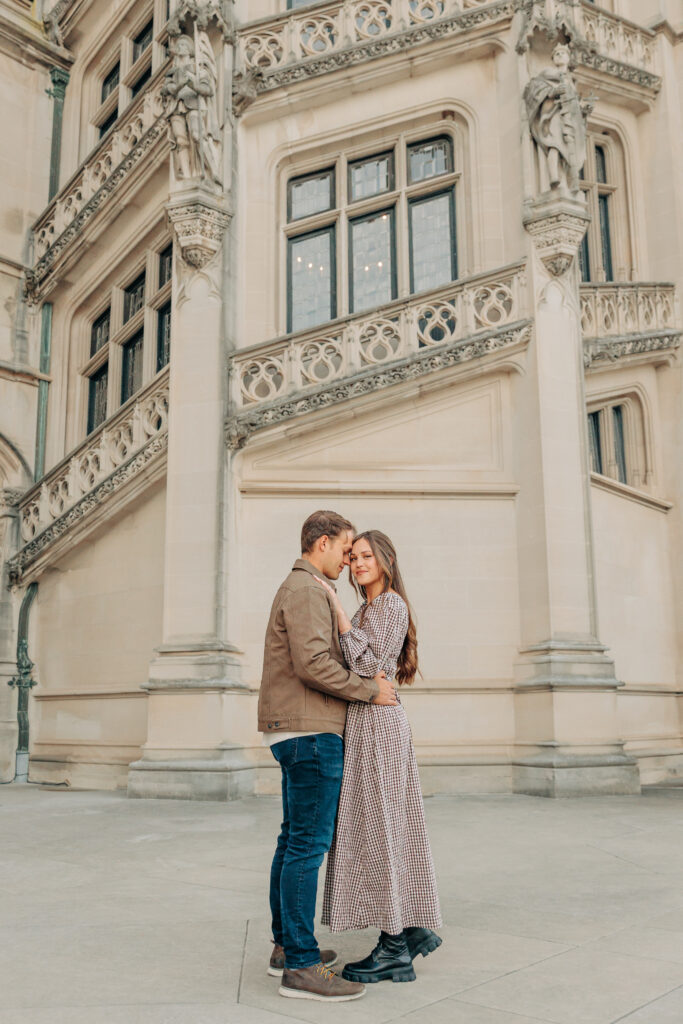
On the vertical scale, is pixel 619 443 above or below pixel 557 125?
below

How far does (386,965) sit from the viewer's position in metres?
3.44

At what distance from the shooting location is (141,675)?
11625mm

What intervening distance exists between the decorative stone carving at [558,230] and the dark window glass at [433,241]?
1474mm

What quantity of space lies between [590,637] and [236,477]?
13.9 ft

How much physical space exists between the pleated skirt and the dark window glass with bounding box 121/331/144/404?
1202cm

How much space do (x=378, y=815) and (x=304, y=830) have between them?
298mm

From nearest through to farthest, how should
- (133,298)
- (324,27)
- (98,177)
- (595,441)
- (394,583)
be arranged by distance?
(394,583) < (324,27) < (595,441) < (98,177) < (133,298)

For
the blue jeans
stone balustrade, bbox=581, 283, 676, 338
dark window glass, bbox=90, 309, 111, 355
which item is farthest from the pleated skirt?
dark window glass, bbox=90, 309, 111, 355

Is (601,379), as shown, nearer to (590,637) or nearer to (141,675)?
(590,637)

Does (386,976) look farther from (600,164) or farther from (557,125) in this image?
(600,164)

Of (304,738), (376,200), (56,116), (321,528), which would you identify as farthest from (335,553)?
(56,116)

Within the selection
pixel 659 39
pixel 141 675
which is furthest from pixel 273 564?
pixel 659 39

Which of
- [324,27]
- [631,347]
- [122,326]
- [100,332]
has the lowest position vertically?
[631,347]

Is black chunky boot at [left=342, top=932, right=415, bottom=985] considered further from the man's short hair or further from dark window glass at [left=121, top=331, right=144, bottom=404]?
dark window glass at [left=121, top=331, right=144, bottom=404]
